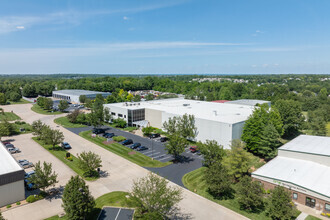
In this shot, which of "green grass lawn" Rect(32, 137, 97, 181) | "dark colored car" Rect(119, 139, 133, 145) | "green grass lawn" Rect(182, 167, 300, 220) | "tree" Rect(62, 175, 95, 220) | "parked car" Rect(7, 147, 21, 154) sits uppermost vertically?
"tree" Rect(62, 175, 95, 220)

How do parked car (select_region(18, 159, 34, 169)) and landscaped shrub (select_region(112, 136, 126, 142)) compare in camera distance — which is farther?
landscaped shrub (select_region(112, 136, 126, 142))

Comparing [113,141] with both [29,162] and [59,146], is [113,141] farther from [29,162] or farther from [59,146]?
[29,162]

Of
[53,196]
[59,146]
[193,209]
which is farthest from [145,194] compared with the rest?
[59,146]

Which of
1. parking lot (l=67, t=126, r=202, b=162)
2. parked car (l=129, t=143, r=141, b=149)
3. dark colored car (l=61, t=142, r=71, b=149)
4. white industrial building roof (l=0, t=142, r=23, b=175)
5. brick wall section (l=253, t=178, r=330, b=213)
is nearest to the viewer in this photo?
brick wall section (l=253, t=178, r=330, b=213)

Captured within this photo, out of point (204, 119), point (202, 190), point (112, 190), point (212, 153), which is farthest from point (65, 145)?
→ point (212, 153)

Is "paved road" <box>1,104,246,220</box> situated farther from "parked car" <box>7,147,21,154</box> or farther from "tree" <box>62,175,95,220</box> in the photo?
"tree" <box>62,175,95,220</box>

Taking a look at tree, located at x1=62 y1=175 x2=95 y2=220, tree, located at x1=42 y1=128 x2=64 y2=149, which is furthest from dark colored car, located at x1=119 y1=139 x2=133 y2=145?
tree, located at x1=62 y1=175 x2=95 y2=220
